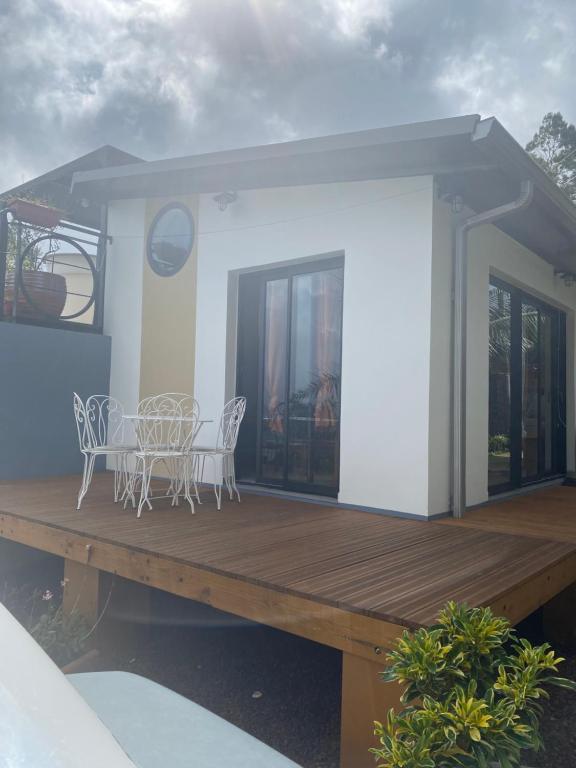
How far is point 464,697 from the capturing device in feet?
4.33

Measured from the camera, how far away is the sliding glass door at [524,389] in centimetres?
510

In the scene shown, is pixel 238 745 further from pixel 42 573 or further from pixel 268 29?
pixel 268 29

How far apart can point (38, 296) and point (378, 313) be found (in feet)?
11.7

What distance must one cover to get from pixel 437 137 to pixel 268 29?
500cm

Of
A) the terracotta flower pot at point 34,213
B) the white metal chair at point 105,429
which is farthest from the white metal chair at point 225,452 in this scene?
the terracotta flower pot at point 34,213

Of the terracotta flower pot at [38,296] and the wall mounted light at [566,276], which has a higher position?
the wall mounted light at [566,276]

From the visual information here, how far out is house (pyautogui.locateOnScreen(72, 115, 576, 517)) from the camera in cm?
398

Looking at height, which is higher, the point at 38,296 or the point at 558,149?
the point at 558,149

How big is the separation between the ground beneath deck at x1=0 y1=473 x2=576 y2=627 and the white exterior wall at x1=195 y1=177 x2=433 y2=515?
1.11 feet

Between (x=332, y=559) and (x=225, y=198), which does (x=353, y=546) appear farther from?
(x=225, y=198)

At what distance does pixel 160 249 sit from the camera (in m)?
5.93

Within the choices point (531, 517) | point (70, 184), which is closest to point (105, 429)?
point (70, 184)

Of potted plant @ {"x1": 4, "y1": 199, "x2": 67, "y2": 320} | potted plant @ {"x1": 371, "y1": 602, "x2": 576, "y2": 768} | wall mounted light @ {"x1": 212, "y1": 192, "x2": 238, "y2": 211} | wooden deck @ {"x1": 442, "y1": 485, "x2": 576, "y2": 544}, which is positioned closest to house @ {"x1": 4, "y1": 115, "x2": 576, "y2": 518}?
wall mounted light @ {"x1": 212, "y1": 192, "x2": 238, "y2": 211}

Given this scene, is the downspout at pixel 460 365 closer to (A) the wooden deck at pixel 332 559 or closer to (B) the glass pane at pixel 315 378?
(A) the wooden deck at pixel 332 559
